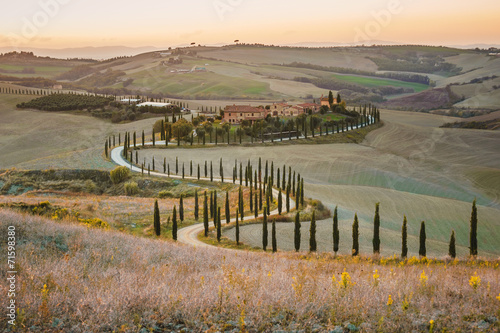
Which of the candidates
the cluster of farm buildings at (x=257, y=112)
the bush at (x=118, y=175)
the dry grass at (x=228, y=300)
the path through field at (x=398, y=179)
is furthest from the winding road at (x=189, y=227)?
the cluster of farm buildings at (x=257, y=112)

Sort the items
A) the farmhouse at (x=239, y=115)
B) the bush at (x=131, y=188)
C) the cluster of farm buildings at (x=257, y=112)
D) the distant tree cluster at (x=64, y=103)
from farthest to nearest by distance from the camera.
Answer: the distant tree cluster at (x=64, y=103) < the cluster of farm buildings at (x=257, y=112) < the farmhouse at (x=239, y=115) < the bush at (x=131, y=188)

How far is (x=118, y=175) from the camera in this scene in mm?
78312

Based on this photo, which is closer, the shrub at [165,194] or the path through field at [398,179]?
the path through field at [398,179]

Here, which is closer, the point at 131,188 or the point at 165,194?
the point at 165,194

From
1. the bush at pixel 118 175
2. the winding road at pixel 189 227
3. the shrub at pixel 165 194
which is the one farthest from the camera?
the bush at pixel 118 175

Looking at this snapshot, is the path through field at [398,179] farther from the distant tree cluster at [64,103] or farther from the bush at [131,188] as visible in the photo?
the distant tree cluster at [64,103]

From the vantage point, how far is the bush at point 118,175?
78250 mm

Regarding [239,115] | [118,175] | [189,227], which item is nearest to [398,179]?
[189,227]

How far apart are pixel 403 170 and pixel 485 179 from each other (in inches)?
523

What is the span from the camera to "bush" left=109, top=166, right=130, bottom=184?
257ft

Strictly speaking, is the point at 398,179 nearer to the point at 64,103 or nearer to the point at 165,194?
the point at 165,194

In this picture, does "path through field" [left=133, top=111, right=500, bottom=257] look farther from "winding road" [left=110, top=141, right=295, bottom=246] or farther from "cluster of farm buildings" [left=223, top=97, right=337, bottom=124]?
"cluster of farm buildings" [left=223, top=97, right=337, bottom=124]

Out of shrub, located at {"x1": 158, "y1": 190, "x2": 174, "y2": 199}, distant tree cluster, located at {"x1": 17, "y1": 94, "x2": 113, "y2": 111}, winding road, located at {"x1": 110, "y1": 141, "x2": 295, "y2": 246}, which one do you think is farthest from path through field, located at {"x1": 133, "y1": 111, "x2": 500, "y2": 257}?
distant tree cluster, located at {"x1": 17, "y1": 94, "x2": 113, "y2": 111}

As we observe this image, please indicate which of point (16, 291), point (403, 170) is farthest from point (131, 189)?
point (16, 291)
